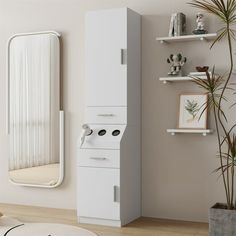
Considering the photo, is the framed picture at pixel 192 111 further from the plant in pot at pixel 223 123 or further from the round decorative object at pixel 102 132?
the round decorative object at pixel 102 132

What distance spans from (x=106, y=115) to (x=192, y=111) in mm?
813

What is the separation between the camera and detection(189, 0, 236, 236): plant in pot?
153 inches

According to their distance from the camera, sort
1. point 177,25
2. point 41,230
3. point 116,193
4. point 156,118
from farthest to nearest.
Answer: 1. point 156,118
2. point 177,25
3. point 116,193
4. point 41,230

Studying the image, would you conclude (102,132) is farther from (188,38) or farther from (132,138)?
(188,38)

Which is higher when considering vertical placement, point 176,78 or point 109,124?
point 176,78

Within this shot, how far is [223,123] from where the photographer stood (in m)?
4.53

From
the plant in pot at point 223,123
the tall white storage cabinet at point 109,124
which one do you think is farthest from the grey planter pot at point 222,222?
the tall white storage cabinet at point 109,124

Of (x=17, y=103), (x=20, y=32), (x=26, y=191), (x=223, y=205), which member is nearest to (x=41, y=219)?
(x=26, y=191)

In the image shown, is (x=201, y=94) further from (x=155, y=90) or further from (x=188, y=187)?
(x=188, y=187)

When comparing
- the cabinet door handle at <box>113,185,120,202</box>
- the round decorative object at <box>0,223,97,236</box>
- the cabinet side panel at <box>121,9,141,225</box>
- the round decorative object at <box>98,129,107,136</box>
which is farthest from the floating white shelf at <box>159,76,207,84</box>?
the round decorative object at <box>0,223,97,236</box>

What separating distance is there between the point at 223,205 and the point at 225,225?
253mm

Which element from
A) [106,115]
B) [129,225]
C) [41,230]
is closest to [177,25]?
[106,115]

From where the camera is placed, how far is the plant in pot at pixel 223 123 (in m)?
3.88

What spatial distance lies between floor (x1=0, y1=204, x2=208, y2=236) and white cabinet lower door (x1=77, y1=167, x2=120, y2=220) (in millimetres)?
134
